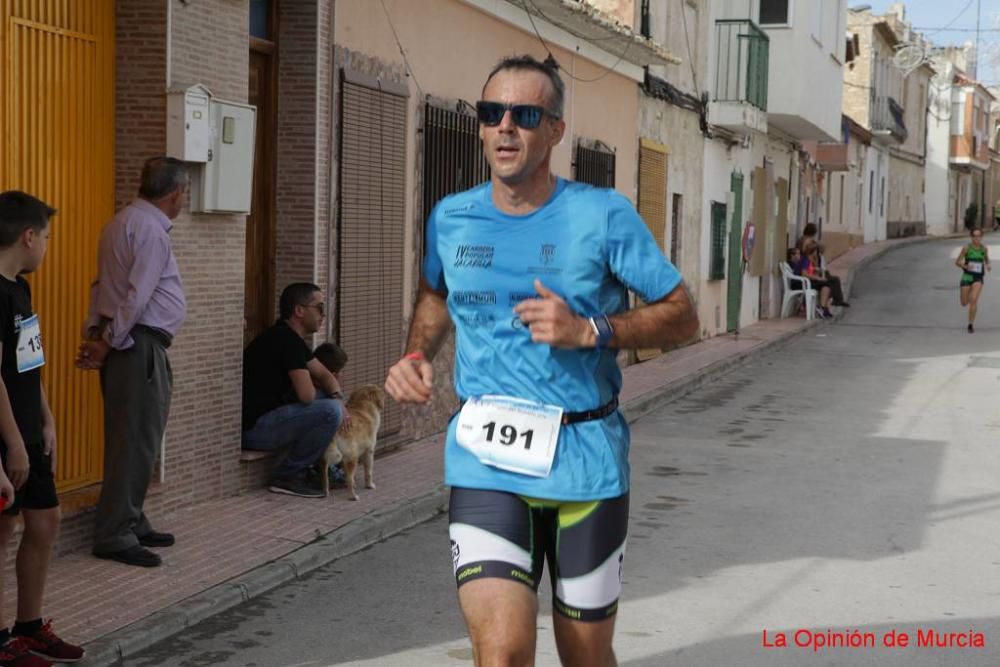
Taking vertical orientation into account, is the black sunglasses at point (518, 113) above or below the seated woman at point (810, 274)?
above

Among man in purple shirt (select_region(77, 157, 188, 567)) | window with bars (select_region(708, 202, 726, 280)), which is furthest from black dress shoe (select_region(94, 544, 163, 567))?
window with bars (select_region(708, 202, 726, 280))

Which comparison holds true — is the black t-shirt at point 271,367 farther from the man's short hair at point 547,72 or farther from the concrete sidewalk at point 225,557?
the man's short hair at point 547,72

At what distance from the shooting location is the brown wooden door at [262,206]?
10.3 m

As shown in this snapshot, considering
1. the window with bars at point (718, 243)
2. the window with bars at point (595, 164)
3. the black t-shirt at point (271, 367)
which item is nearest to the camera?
the black t-shirt at point (271, 367)

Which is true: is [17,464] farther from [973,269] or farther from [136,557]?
[973,269]

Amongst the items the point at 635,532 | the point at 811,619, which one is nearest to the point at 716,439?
the point at 635,532

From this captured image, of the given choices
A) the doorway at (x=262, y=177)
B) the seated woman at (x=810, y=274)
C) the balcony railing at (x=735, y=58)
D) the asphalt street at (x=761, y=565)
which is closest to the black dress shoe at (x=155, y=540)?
the asphalt street at (x=761, y=565)

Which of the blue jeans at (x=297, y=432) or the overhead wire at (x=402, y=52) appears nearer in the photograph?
the blue jeans at (x=297, y=432)

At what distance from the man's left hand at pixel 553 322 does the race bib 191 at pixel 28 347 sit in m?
2.38

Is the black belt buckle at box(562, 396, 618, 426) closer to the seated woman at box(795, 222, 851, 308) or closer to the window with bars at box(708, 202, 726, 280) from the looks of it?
the window with bars at box(708, 202, 726, 280)

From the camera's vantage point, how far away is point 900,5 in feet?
224

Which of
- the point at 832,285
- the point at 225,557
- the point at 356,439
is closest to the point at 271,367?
the point at 356,439

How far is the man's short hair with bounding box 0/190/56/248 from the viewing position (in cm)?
557

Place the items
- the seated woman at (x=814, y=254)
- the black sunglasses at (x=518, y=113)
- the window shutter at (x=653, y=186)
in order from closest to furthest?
the black sunglasses at (x=518, y=113), the window shutter at (x=653, y=186), the seated woman at (x=814, y=254)
